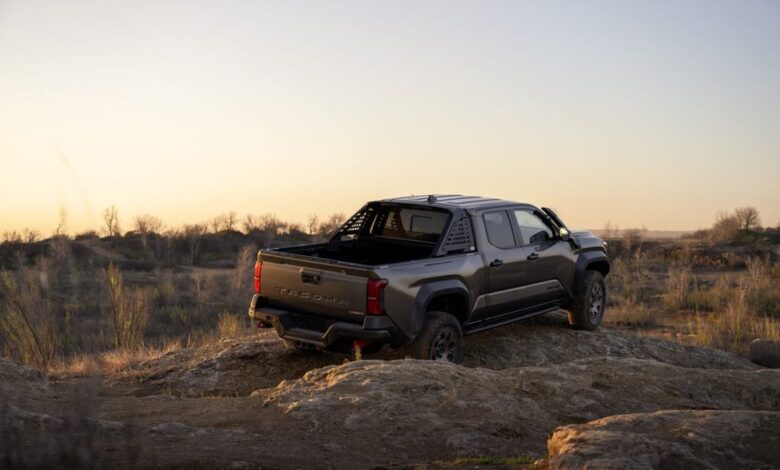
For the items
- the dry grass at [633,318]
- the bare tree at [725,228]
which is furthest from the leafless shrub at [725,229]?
the dry grass at [633,318]

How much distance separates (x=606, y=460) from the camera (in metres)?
5.38

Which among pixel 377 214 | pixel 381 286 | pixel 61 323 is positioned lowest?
pixel 61 323

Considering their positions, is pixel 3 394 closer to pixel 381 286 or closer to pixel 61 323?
pixel 381 286

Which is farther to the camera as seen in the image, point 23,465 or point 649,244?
point 649,244

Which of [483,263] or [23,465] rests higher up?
[483,263]

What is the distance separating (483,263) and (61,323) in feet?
42.4

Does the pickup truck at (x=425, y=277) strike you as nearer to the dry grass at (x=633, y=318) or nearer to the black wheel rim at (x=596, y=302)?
the black wheel rim at (x=596, y=302)

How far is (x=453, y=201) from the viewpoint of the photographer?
1047 centimetres

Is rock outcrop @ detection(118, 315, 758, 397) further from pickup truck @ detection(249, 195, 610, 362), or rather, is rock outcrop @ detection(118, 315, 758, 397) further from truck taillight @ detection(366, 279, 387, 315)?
truck taillight @ detection(366, 279, 387, 315)

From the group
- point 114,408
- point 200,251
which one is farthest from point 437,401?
point 200,251

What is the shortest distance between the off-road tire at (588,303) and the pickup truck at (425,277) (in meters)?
0.02

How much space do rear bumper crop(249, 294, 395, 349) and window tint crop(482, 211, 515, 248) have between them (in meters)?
2.12

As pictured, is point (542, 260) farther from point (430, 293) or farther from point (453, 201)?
point (430, 293)

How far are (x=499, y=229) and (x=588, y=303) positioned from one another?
94.0 inches
